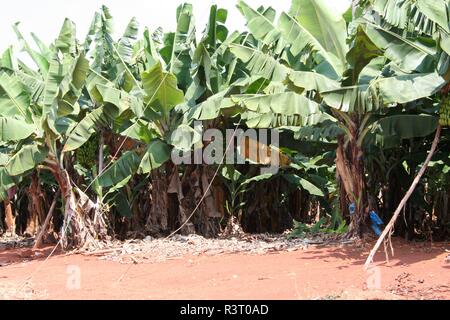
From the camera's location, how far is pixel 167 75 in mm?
10750

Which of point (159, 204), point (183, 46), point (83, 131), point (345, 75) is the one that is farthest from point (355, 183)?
point (83, 131)

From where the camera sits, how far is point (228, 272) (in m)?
8.81

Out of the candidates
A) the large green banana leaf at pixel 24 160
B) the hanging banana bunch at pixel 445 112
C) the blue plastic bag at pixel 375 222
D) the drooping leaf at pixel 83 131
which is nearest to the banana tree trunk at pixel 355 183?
the blue plastic bag at pixel 375 222

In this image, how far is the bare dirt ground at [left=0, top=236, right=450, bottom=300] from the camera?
7.10 metres

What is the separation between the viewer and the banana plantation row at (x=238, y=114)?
8.84 metres

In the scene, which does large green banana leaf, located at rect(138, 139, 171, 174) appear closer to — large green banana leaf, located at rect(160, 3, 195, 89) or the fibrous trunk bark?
the fibrous trunk bark

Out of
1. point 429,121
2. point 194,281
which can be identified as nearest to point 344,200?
point 429,121

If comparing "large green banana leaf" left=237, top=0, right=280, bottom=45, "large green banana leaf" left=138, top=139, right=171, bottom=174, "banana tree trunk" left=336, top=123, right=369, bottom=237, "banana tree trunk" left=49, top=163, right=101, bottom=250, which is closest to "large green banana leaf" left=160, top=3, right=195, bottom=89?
"large green banana leaf" left=138, top=139, right=171, bottom=174

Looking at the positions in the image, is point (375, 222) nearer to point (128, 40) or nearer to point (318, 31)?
point (318, 31)

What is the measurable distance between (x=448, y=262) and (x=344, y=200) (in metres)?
2.90

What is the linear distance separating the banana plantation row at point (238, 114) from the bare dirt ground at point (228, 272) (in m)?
0.94

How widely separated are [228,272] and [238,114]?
4667mm

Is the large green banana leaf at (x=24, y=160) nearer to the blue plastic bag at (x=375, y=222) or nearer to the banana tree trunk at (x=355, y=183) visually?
the banana tree trunk at (x=355, y=183)

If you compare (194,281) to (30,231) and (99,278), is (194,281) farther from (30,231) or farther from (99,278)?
(30,231)
